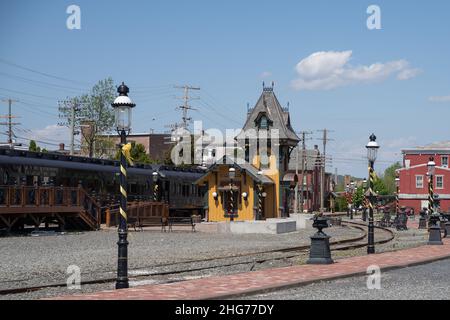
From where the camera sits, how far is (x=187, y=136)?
274 feet

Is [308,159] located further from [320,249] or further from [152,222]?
[320,249]

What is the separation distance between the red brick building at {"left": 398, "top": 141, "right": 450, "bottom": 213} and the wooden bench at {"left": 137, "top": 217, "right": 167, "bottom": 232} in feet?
155

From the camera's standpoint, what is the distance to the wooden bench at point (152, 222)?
38.6 meters

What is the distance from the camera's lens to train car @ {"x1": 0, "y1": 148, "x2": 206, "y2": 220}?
34.7 metres

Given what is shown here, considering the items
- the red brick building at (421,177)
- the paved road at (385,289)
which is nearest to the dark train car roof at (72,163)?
the paved road at (385,289)

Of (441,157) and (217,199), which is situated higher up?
(441,157)

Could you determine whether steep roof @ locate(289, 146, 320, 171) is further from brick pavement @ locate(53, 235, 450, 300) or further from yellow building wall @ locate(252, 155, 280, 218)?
brick pavement @ locate(53, 235, 450, 300)

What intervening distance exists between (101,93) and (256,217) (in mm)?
29497

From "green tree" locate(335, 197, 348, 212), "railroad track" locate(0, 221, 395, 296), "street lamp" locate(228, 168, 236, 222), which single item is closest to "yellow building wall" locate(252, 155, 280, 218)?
"street lamp" locate(228, 168, 236, 222)

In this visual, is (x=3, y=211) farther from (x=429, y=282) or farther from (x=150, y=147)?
(x=150, y=147)
